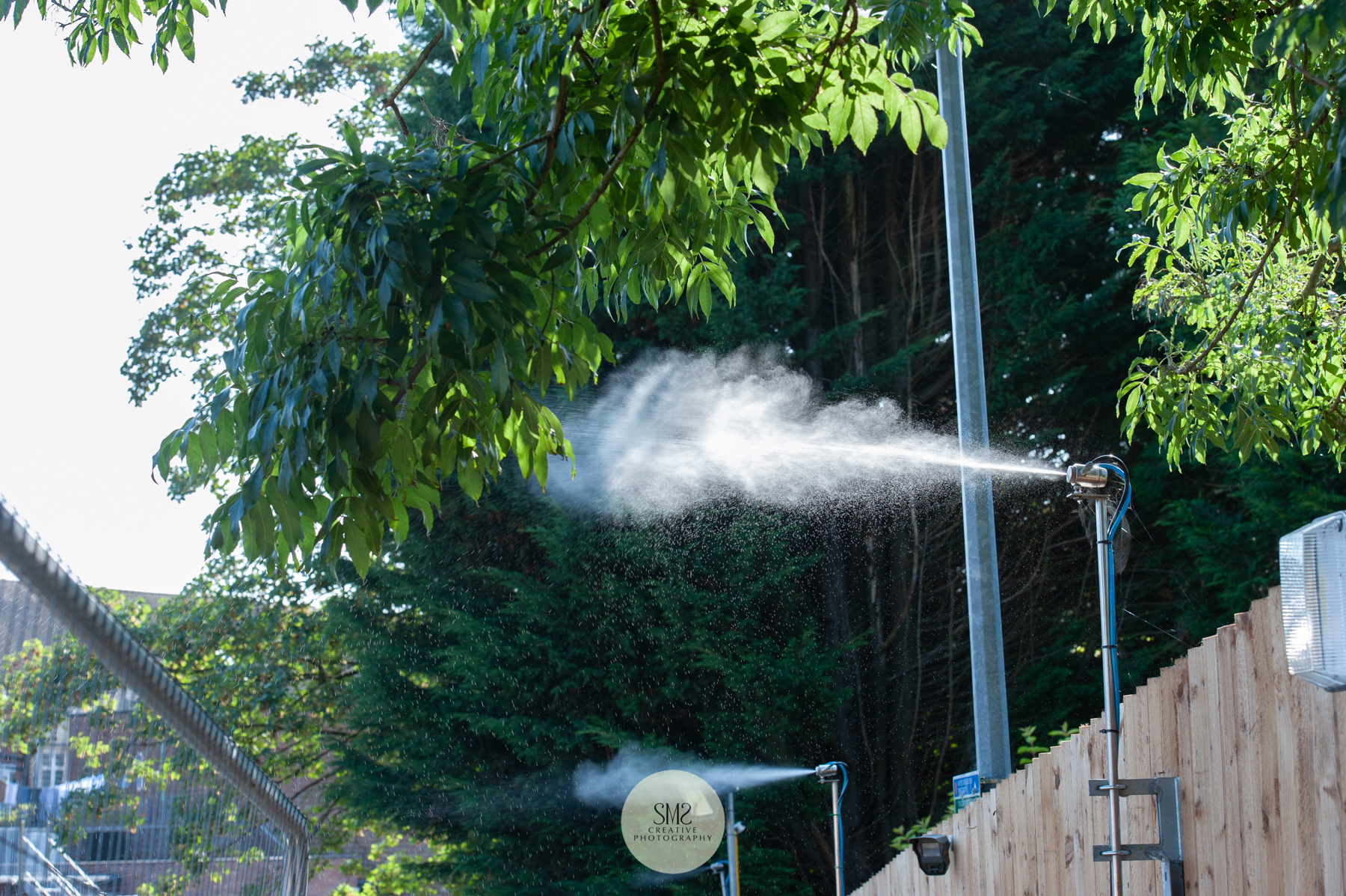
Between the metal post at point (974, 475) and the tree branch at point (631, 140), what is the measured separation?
2.82 metres

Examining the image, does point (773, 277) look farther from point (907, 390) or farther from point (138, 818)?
point (138, 818)

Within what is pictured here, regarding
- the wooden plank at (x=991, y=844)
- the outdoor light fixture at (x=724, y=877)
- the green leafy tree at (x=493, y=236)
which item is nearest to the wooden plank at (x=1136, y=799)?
the wooden plank at (x=991, y=844)

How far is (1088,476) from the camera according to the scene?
11.8 ft

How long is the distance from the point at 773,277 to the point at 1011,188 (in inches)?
99.7

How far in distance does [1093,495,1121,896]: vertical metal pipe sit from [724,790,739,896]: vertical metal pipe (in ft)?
17.1

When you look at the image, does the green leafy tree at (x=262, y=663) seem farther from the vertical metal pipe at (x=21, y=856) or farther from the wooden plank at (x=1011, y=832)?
the vertical metal pipe at (x=21, y=856)

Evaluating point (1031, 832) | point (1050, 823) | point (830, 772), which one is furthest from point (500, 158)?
point (830, 772)

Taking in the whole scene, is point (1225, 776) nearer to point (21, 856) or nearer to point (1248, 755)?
point (1248, 755)

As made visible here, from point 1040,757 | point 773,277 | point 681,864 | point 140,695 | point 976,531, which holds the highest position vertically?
point 773,277

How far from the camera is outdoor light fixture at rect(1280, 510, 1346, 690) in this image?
2000 millimetres

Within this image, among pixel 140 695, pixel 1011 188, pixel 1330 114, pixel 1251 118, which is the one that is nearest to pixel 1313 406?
pixel 1251 118

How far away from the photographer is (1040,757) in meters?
3.96

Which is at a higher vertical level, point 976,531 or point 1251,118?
point 1251,118

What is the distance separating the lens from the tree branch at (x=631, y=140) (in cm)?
222
